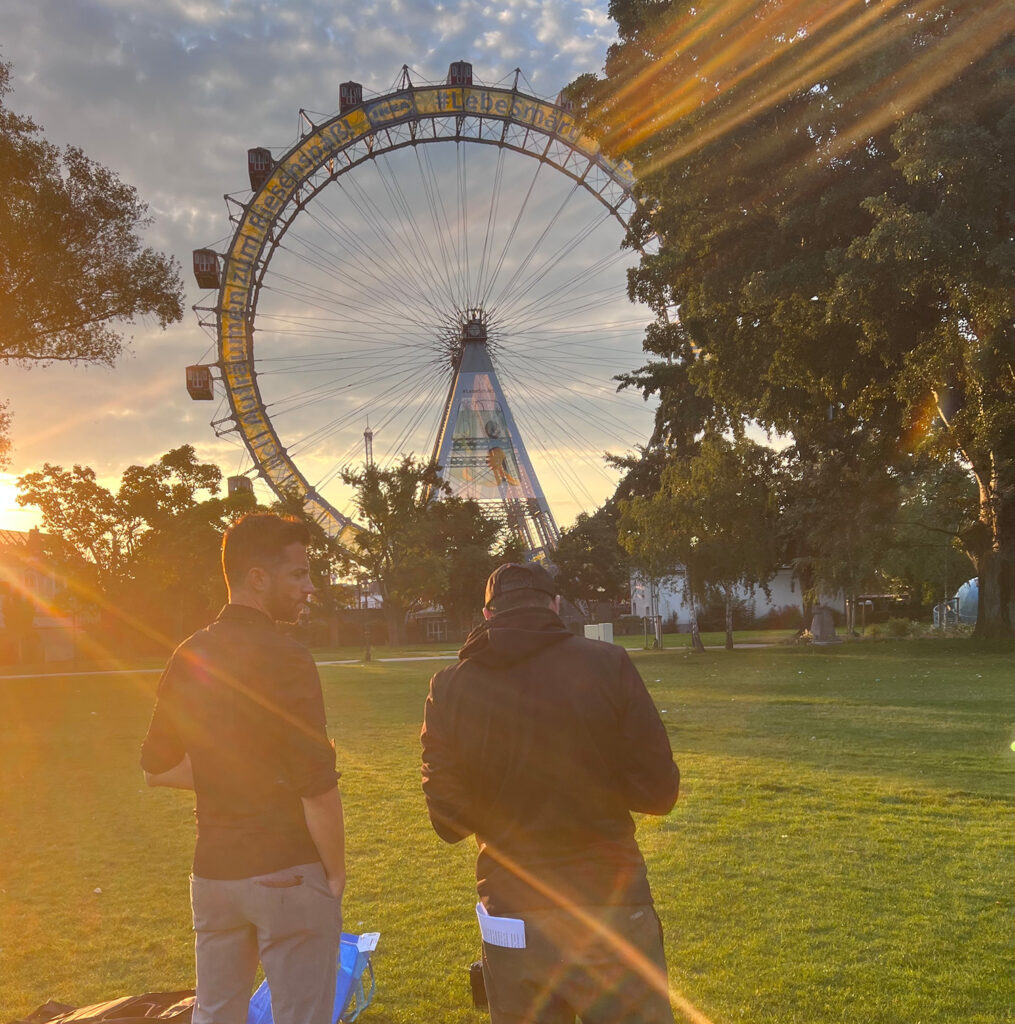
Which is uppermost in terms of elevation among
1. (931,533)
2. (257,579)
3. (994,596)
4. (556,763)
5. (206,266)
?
(206,266)

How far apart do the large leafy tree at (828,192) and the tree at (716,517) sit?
9.22 metres

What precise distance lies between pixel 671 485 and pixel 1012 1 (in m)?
19.5

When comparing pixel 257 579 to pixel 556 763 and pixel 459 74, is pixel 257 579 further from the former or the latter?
pixel 459 74

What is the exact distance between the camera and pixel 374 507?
39188 mm

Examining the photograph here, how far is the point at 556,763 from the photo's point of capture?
2.83 meters

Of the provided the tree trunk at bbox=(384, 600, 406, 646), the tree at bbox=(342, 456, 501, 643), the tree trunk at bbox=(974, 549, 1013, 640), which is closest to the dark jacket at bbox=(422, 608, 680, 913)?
the tree trunk at bbox=(974, 549, 1013, 640)

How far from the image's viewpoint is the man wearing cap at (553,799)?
2697mm

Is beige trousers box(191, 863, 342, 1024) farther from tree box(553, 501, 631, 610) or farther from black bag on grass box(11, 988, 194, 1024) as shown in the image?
tree box(553, 501, 631, 610)

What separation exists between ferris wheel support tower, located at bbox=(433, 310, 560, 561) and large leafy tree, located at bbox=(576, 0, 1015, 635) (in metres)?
25.1

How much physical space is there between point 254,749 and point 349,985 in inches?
69.6

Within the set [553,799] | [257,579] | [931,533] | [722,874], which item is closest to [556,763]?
[553,799]

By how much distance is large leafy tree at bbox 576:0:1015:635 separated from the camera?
15.4 metres

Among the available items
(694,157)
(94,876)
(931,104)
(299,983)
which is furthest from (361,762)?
(931,104)

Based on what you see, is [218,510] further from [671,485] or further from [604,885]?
[604,885]
